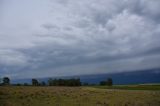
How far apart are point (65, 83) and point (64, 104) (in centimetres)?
8580

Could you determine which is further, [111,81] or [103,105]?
[111,81]

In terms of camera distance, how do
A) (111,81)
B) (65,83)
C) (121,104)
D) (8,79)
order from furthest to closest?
1. (111,81)
2. (65,83)
3. (8,79)
4. (121,104)

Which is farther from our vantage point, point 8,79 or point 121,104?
point 8,79

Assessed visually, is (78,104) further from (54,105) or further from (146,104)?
(146,104)

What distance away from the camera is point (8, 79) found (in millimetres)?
103875

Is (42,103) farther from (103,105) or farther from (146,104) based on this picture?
(146,104)

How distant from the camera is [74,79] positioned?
128 meters

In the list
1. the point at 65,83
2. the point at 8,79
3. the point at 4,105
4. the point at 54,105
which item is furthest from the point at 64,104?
the point at 65,83

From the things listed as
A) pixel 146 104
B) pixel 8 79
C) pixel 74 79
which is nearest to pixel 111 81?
pixel 74 79

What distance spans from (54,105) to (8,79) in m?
69.1

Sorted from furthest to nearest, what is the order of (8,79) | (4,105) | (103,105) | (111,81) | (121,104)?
(111,81) → (8,79) → (121,104) → (103,105) → (4,105)

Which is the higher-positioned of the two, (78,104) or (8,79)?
(8,79)

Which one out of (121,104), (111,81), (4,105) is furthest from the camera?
(111,81)

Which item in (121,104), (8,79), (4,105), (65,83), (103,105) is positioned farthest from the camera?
(65,83)
